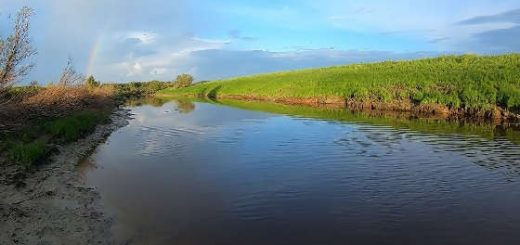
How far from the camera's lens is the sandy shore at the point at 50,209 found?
11.6m

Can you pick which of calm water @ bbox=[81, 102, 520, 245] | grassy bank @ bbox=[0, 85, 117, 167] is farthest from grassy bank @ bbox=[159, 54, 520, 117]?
grassy bank @ bbox=[0, 85, 117, 167]

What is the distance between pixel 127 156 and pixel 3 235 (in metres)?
12.2

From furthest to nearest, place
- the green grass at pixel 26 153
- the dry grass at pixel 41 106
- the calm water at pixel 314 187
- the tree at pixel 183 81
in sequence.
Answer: the tree at pixel 183 81 < the dry grass at pixel 41 106 < the green grass at pixel 26 153 < the calm water at pixel 314 187

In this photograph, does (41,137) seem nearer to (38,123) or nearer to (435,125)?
(38,123)

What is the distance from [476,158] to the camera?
2138 cm

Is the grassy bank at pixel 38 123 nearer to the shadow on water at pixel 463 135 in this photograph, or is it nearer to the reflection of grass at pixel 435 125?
the shadow on water at pixel 463 135

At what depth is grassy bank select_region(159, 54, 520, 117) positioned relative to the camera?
3937 centimetres

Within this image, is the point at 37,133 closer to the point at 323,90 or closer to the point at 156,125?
the point at 156,125

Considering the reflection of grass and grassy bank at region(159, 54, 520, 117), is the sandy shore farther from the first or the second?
grassy bank at region(159, 54, 520, 117)

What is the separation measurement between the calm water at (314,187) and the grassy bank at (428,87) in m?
9.92

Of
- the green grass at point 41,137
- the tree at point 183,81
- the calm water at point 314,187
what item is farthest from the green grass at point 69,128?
the tree at point 183,81

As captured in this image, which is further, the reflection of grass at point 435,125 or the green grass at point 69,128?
the reflection of grass at point 435,125

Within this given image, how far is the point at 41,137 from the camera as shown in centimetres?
2314

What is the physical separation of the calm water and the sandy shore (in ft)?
1.85
